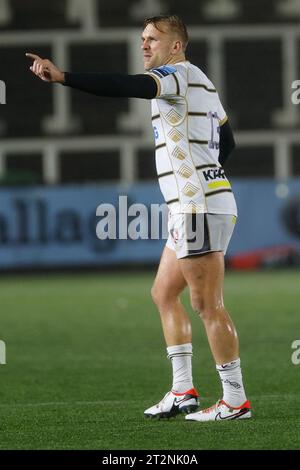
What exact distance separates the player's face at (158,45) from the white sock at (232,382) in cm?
157

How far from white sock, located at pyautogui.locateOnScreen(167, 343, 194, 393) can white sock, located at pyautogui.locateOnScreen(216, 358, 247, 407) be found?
1.18 ft

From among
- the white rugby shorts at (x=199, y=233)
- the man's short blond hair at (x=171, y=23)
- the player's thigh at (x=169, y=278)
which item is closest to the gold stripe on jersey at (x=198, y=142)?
the white rugby shorts at (x=199, y=233)

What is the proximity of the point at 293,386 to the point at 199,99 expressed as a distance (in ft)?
8.14

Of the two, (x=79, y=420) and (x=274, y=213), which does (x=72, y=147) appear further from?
(x=79, y=420)

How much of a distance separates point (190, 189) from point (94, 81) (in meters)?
0.91

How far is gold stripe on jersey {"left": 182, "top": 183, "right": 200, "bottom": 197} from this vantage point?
23.6 feet

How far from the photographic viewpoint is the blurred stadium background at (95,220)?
8.20 meters

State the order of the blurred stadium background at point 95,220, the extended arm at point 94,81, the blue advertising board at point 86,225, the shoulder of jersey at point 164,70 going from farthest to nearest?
the blue advertising board at point 86,225, the blurred stadium background at point 95,220, the shoulder of jersey at point 164,70, the extended arm at point 94,81

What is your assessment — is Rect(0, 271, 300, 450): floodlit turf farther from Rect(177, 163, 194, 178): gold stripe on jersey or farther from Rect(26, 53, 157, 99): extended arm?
Rect(26, 53, 157, 99): extended arm

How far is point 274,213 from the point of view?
23.2 meters

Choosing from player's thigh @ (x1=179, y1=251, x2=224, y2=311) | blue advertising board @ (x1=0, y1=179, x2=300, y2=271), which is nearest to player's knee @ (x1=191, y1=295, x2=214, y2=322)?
player's thigh @ (x1=179, y1=251, x2=224, y2=311)

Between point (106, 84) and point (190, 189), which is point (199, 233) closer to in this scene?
point (190, 189)

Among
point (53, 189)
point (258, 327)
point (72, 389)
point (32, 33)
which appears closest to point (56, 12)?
point (32, 33)

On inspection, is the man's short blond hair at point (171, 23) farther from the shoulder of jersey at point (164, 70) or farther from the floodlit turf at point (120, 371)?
the floodlit turf at point (120, 371)
